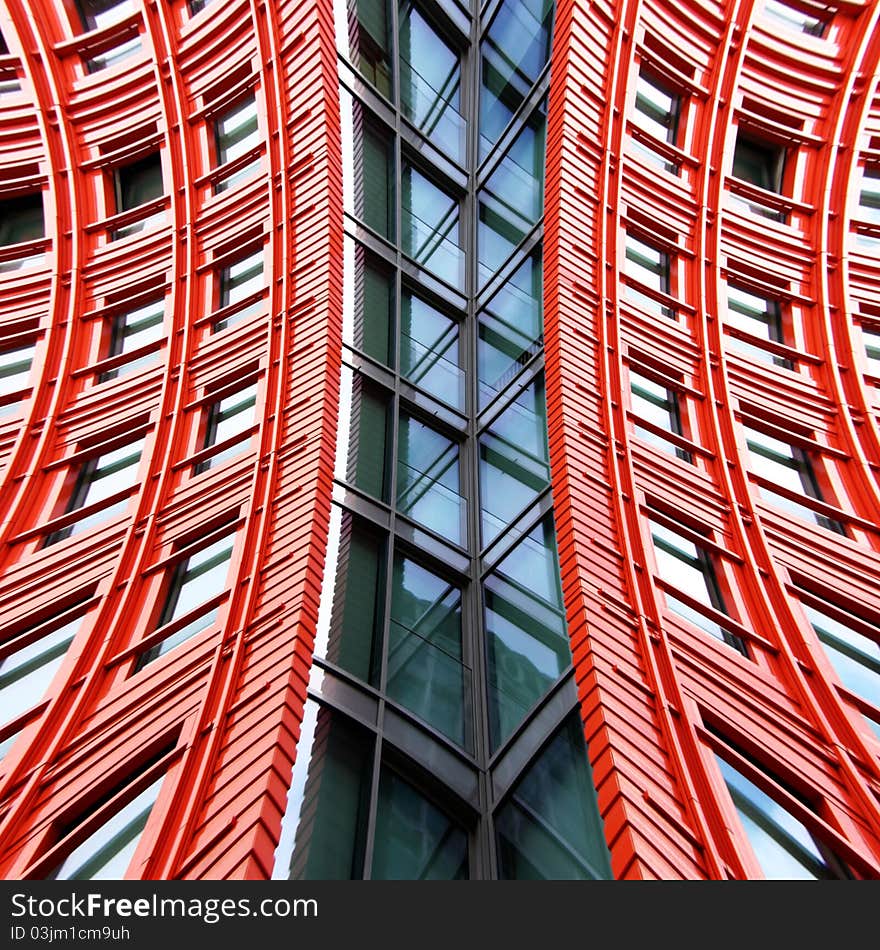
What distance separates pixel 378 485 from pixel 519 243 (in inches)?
→ 232

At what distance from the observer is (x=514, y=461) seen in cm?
1695

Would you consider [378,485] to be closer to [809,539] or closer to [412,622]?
[412,622]

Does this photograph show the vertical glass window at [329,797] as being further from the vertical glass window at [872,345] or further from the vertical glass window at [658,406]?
the vertical glass window at [872,345]

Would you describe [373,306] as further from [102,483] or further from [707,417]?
[707,417]

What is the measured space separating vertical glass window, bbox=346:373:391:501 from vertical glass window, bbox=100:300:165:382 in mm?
3773

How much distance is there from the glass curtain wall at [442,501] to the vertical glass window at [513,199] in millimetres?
48

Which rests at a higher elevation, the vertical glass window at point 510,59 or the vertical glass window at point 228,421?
the vertical glass window at point 510,59

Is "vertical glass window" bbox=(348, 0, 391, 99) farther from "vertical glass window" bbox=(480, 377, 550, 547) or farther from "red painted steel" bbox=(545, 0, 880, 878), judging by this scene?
"vertical glass window" bbox=(480, 377, 550, 547)

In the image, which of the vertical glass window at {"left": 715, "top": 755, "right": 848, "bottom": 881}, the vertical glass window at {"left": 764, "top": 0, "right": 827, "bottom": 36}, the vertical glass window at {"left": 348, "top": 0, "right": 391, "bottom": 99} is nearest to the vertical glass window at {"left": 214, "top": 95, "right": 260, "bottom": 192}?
the vertical glass window at {"left": 348, "top": 0, "right": 391, "bottom": 99}

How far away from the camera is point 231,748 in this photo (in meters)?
10.6

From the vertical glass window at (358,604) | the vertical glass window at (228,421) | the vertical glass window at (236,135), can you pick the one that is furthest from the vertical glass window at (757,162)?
the vertical glass window at (358,604)

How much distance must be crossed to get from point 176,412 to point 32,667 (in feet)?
15.7

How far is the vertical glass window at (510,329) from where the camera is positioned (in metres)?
18.2

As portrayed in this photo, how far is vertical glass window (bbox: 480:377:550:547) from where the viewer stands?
1630 cm
